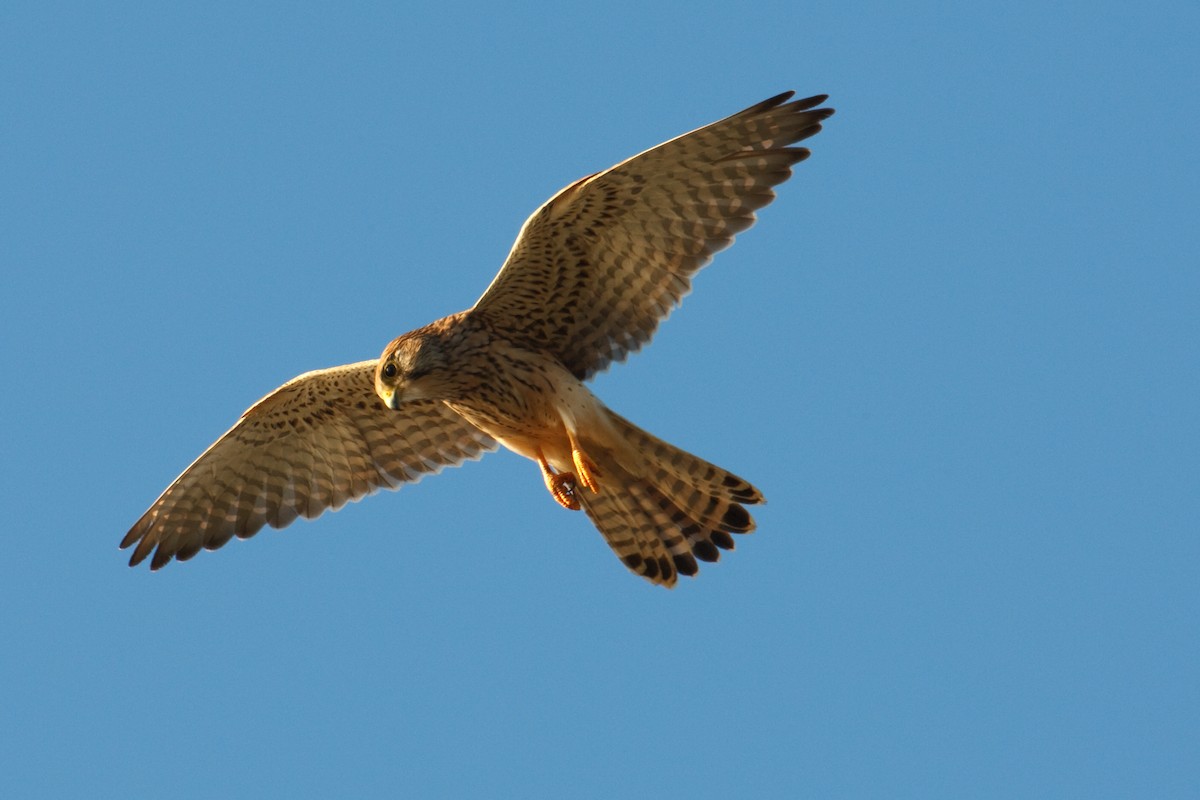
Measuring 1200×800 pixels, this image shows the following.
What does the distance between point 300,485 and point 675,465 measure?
2.77 m

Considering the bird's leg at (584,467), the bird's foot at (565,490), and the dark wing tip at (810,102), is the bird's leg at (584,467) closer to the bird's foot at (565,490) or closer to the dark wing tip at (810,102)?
the bird's foot at (565,490)

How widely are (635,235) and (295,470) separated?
287cm

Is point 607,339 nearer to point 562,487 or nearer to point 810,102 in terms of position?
point 562,487

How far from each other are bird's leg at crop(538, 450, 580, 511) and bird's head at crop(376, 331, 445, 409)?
30.0 inches

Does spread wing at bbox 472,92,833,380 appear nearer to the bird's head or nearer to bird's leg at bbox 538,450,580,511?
the bird's head

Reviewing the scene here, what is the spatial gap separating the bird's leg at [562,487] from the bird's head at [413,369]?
2.50ft

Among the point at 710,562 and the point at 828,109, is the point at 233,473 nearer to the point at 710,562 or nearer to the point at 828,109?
the point at 710,562

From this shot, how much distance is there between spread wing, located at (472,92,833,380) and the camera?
29.6ft

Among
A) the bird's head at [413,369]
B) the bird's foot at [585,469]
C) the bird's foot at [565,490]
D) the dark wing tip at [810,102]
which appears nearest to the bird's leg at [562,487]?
the bird's foot at [565,490]

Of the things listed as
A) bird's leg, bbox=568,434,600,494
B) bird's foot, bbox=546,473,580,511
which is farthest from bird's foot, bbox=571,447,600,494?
bird's foot, bbox=546,473,580,511

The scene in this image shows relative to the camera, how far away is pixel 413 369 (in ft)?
31.1

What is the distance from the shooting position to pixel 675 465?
922cm

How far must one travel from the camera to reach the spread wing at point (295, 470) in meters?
10.7

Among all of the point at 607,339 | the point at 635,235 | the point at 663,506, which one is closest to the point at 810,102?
the point at 635,235
